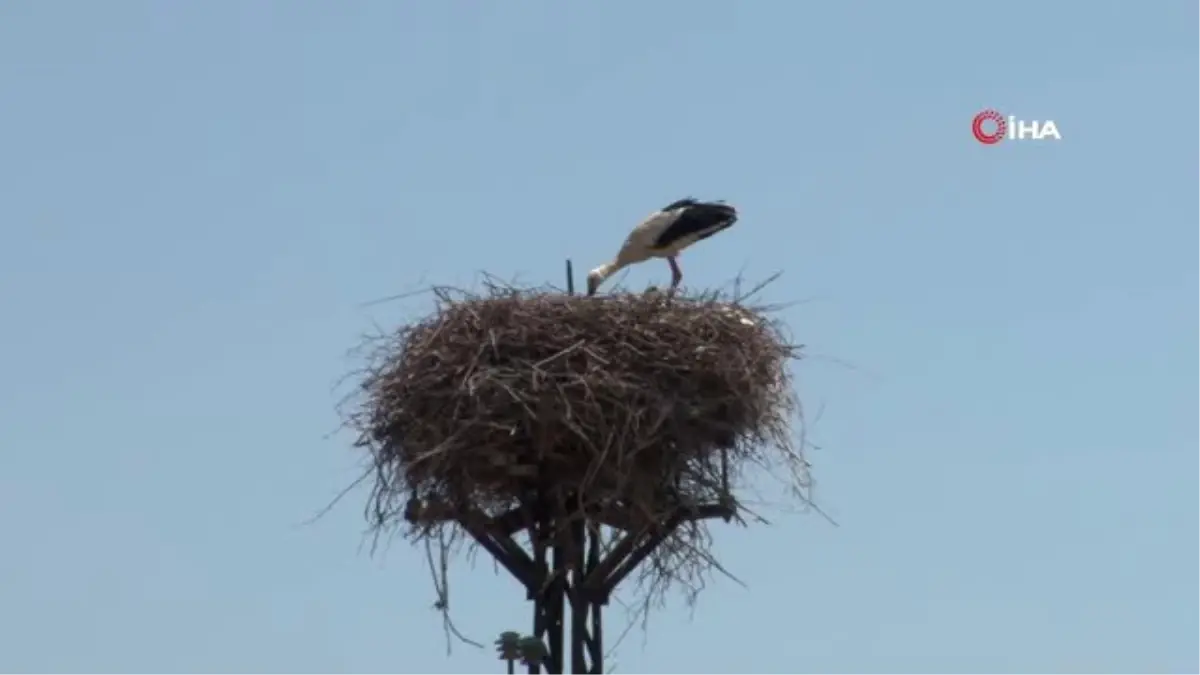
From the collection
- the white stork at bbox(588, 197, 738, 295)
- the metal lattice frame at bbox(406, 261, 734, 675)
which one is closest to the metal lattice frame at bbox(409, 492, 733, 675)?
the metal lattice frame at bbox(406, 261, 734, 675)

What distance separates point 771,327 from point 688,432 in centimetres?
107

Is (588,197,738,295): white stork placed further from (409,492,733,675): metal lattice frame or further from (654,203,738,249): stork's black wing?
(409,492,733,675): metal lattice frame

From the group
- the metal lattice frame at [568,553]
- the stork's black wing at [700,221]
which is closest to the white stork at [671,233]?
the stork's black wing at [700,221]

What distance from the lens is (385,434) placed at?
11492mm

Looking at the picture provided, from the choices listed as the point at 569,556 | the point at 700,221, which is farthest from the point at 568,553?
→ the point at 700,221

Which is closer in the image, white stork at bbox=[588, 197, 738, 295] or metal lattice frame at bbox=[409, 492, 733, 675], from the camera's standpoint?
metal lattice frame at bbox=[409, 492, 733, 675]

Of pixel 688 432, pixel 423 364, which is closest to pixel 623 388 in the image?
pixel 688 432

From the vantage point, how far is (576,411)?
1091 centimetres

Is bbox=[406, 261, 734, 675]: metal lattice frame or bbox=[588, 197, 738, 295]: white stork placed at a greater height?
bbox=[588, 197, 738, 295]: white stork

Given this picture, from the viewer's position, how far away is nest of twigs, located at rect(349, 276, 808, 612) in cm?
1099

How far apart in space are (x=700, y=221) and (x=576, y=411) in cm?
314

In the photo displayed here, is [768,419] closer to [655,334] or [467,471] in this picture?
[655,334]

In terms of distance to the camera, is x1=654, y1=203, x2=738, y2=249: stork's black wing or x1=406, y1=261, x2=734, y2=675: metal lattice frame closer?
x1=406, y1=261, x2=734, y2=675: metal lattice frame

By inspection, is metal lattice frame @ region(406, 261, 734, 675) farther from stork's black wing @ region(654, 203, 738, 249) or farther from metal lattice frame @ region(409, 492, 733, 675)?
stork's black wing @ region(654, 203, 738, 249)
